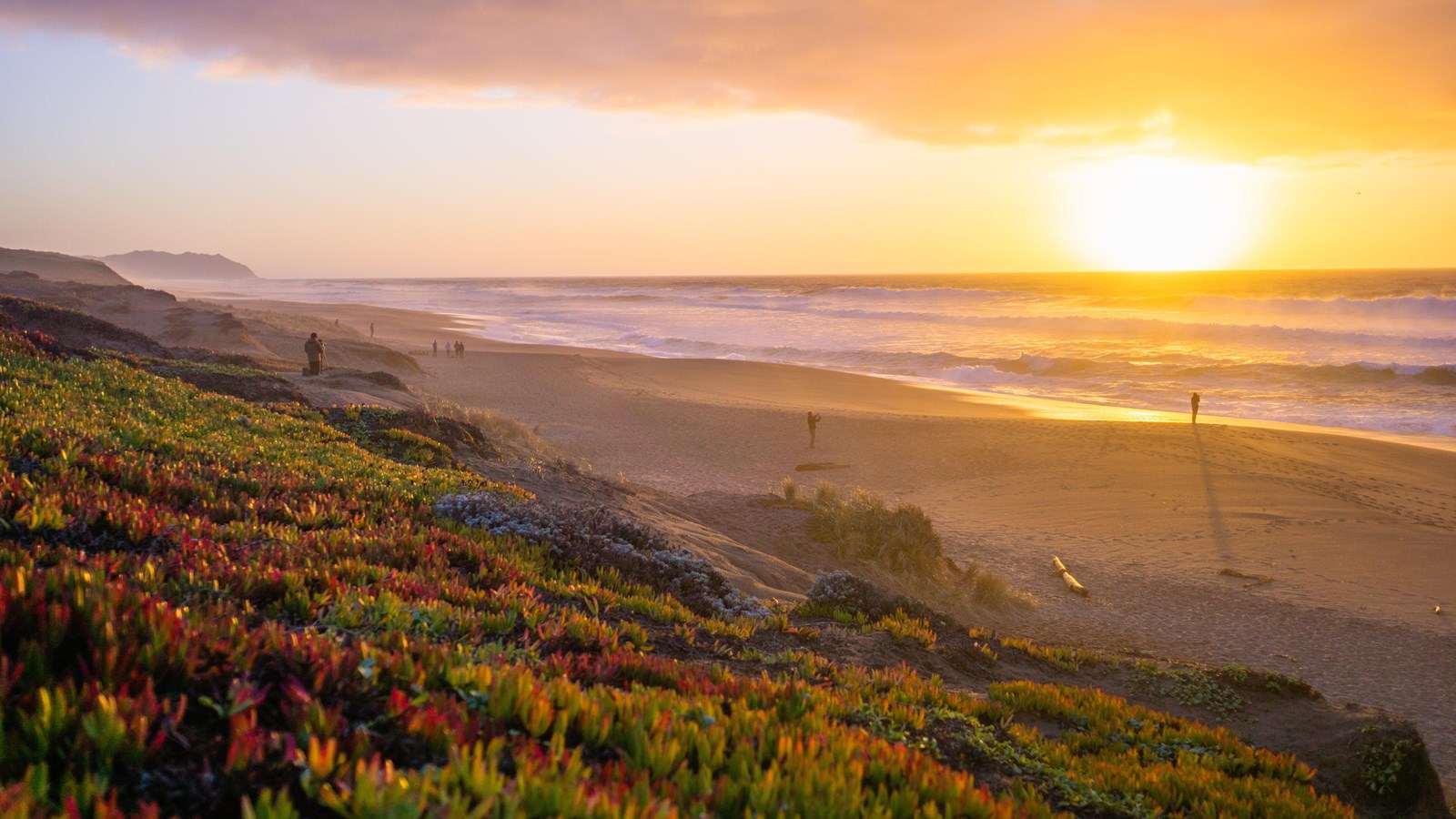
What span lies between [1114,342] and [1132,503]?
141 feet

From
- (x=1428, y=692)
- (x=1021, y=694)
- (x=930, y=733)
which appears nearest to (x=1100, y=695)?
(x=1021, y=694)

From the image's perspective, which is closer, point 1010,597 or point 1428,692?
point 1428,692

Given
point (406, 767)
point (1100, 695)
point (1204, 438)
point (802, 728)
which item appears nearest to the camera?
point (406, 767)

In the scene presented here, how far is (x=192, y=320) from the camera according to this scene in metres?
41.5

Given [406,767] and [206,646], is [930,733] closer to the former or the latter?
[406,767]

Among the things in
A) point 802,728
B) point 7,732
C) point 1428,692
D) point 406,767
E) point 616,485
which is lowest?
point 1428,692

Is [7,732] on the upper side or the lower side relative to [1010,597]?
upper

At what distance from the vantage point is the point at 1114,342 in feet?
189

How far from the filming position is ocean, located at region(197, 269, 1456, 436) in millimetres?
37094

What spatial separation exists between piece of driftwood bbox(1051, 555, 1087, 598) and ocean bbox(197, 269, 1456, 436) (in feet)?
A: 74.0

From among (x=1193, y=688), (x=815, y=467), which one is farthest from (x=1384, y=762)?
(x=815, y=467)

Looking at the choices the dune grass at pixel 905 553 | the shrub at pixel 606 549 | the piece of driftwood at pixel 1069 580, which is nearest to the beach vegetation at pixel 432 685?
the shrub at pixel 606 549

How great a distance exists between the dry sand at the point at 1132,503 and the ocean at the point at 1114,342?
838 cm

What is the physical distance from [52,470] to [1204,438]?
29.0 m
